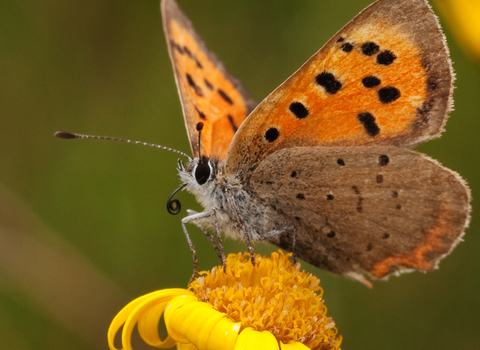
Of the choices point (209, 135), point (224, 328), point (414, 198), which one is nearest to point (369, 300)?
point (414, 198)

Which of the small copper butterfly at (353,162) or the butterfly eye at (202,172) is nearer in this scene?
the small copper butterfly at (353,162)

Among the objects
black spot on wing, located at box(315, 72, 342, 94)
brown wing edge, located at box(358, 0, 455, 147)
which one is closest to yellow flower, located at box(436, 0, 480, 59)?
brown wing edge, located at box(358, 0, 455, 147)

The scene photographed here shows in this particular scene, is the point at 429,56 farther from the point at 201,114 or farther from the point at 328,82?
the point at 201,114

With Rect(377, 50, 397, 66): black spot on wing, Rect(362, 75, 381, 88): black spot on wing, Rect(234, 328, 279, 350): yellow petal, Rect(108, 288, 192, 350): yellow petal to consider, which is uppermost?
Rect(377, 50, 397, 66): black spot on wing

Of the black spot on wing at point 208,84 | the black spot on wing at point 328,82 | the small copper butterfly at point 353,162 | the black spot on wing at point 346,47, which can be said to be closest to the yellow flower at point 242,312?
the small copper butterfly at point 353,162

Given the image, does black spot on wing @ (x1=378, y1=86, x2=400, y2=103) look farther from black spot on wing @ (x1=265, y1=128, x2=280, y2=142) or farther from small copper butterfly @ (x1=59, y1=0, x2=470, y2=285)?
black spot on wing @ (x1=265, y1=128, x2=280, y2=142)

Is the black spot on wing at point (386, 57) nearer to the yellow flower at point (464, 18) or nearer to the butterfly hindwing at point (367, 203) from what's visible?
the butterfly hindwing at point (367, 203)

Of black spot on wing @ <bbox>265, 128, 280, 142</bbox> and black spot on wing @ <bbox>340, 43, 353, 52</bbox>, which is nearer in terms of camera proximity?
black spot on wing @ <bbox>340, 43, 353, 52</bbox>

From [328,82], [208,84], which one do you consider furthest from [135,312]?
[208,84]
